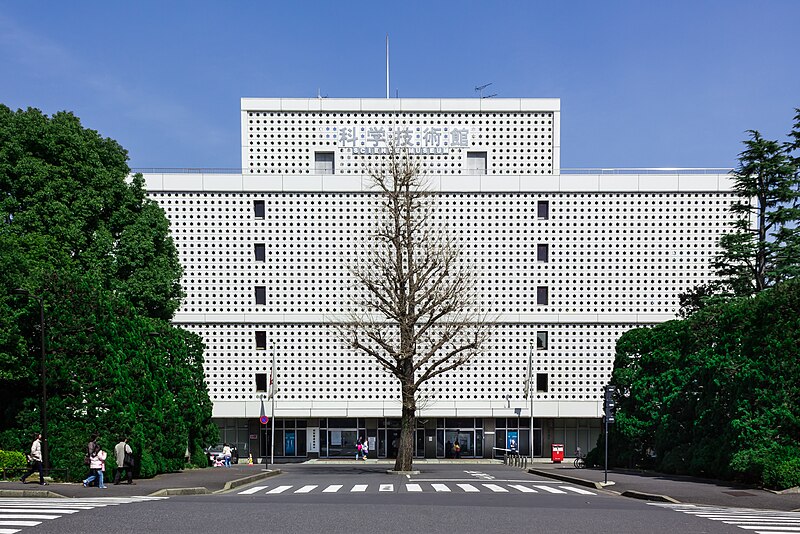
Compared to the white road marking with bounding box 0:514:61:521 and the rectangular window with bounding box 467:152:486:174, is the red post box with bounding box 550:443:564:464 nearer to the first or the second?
the rectangular window with bounding box 467:152:486:174

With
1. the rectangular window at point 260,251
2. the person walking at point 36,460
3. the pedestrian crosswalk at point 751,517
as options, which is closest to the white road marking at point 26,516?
the person walking at point 36,460

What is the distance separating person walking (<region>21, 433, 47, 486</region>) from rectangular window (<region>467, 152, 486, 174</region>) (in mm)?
39348

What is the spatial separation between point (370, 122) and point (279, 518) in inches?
1862

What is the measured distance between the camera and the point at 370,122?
2414 inches

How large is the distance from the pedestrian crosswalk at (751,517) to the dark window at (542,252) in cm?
3817

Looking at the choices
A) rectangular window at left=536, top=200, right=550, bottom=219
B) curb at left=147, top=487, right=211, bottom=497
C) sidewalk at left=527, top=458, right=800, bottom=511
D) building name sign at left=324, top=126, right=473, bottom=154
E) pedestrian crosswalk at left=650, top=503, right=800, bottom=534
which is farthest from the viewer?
building name sign at left=324, top=126, right=473, bottom=154

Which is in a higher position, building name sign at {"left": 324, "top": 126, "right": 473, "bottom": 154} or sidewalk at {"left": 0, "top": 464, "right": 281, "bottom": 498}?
building name sign at {"left": 324, "top": 126, "right": 473, "bottom": 154}

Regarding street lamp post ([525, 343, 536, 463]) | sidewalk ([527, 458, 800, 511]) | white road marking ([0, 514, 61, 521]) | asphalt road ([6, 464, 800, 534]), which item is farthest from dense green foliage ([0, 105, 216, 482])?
street lamp post ([525, 343, 536, 463])

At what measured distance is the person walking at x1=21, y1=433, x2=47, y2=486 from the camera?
87.0 ft

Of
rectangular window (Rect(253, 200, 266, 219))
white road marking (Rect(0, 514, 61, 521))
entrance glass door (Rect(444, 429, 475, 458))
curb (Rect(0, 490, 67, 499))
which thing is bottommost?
entrance glass door (Rect(444, 429, 475, 458))

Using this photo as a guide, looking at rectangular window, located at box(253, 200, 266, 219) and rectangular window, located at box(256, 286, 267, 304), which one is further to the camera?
rectangular window, located at box(253, 200, 266, 219)

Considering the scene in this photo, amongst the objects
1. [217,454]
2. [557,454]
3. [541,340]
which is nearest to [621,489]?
[557,454]

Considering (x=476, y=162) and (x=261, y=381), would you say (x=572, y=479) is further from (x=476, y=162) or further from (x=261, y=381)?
(x=476, y=162)

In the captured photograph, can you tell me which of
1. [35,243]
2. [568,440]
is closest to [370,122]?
[568,440]
